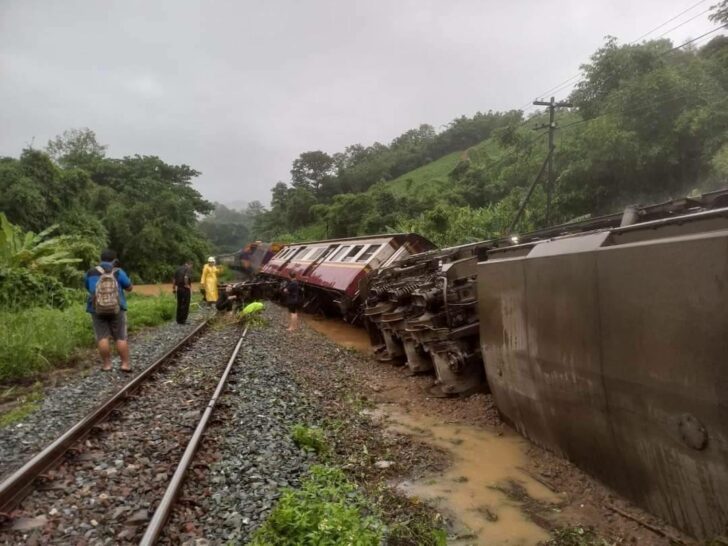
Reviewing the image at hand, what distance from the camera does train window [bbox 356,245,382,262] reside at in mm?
12216

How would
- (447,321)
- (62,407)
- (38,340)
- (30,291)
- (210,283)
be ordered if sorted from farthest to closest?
(210,283) → (30,291) → (38,340) → (447,321) → (62,407)

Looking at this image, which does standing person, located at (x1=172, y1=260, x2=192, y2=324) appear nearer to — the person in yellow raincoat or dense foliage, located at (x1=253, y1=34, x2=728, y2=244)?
the person in yellow raincoat

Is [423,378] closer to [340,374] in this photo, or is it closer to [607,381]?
[340,374]

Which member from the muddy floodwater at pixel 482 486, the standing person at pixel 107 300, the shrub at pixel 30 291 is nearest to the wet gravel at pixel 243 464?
the muddy floodwater at pixel 482 486

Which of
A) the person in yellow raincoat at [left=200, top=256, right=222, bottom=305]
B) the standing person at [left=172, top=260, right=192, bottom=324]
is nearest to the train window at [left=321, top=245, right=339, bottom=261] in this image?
the person in yellow raincoat at [left=200, top=256, right=222, bottom=305]

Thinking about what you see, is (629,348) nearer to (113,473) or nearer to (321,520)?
(321,520)

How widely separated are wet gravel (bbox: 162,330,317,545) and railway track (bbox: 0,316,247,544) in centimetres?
14

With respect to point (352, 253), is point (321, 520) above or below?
below

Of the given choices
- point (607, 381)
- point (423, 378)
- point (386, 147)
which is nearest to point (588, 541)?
point (607, 381)

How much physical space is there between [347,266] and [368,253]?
23.3 inches

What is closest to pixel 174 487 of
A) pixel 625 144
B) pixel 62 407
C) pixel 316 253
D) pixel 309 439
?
pixel 309 439

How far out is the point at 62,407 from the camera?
5.87 meters

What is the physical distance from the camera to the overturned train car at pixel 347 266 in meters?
11.5

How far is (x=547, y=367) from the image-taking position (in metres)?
4.09
